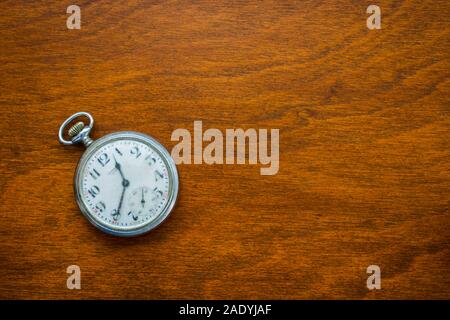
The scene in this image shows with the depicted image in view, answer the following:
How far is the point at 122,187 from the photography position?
1.71 metres

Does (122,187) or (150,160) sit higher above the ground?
(150,160)

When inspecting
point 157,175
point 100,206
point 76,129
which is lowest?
point 100,206

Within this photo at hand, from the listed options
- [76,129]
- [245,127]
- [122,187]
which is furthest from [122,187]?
[245,127]

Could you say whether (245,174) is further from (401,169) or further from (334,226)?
(401,169)

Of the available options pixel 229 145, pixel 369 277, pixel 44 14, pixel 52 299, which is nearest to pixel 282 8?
pixel 229 145

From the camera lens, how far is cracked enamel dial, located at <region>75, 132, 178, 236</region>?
5.61 feet

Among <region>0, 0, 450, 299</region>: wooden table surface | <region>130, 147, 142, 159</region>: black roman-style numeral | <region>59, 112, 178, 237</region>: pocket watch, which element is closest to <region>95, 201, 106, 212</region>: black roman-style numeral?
<region>59, 112, 178, 237</region>: pocket watch

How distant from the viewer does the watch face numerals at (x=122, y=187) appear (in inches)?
67.3

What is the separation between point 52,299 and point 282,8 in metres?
1.47

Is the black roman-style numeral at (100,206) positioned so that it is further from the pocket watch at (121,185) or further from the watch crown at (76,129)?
the watch crown at (76,129)

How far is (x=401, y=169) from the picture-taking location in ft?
5.95

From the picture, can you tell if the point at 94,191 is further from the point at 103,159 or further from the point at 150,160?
the point at 150,160

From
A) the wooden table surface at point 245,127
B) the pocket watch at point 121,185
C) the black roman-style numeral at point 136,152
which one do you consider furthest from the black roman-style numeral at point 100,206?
the black roman-style numeral at point 136,152

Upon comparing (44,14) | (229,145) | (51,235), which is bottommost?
(51,235)
